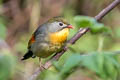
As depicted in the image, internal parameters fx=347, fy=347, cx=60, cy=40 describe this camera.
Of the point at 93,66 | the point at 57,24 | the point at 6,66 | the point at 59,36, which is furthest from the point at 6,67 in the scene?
the point at 57,24

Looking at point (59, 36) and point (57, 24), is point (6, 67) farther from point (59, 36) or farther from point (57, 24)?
point (57, 24)

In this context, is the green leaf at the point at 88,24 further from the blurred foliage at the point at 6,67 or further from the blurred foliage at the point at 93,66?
the blurred foliage at the point at 6,67

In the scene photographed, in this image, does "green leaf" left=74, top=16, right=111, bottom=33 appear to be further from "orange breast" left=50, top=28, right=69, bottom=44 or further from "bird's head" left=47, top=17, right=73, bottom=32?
"bird's head" left=47, top=17, right=73, bottom=32

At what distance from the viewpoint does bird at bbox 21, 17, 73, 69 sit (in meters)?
3.65

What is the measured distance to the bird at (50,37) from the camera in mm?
3653

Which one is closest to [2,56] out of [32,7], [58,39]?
[58,39]

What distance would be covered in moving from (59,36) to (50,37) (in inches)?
5.4

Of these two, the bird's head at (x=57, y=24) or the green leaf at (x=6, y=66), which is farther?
the bird's head at (x=57, y=24)

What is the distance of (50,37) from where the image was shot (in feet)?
12.5

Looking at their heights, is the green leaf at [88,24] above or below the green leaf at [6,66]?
above

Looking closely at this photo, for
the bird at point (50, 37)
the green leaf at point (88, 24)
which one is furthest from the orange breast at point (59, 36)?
the green leaf at point (88, 24)

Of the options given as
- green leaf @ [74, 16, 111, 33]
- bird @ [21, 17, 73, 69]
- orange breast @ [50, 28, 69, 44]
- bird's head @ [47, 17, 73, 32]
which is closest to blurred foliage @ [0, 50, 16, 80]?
green leaf @ [74, 16, 111, 33]

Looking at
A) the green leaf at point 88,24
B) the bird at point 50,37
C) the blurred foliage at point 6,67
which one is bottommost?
the bird at point 50,37

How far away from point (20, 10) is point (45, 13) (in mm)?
604
